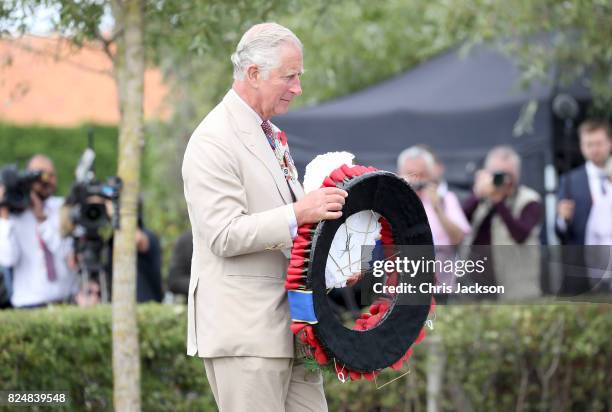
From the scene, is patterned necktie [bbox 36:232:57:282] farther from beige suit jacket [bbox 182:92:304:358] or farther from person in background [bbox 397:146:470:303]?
beige suit jacket [bbox 182:92:304:358]

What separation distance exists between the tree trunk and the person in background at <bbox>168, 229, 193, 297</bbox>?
2.14 metres

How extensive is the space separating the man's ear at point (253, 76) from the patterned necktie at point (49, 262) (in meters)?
4.43

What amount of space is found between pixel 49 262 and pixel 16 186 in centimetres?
61

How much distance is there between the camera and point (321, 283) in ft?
13.1

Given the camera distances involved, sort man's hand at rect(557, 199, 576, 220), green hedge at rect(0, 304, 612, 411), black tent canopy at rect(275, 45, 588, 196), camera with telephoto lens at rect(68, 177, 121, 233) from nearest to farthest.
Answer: green hedge at rect(0, 304, 612, 411) → camera with telephoto lens at rect(68, 177, 121, 233) → man's hand at rect(557, 199, 576, 220) → black tent canopy at rect(275, 45, 588, 196)

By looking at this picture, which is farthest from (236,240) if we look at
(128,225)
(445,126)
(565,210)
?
(445,126)

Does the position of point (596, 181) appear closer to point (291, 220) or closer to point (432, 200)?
Answer: point (432, 200)

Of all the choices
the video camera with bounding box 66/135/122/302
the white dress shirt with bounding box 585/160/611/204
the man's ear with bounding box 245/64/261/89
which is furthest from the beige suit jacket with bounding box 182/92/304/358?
the white dress shirt with bounding box 585/160/611/204

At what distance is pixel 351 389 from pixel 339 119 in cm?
467

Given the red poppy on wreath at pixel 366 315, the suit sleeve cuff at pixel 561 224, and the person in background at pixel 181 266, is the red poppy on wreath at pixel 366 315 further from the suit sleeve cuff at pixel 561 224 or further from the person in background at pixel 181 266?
the suit sleeve cuff at pixel 561 224

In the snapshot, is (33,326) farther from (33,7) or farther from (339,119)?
(339,119)

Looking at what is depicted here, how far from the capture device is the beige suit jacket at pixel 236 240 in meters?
3.93

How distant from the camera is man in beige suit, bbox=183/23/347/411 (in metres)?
3.94

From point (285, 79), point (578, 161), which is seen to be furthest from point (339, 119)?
point (285, 79)
